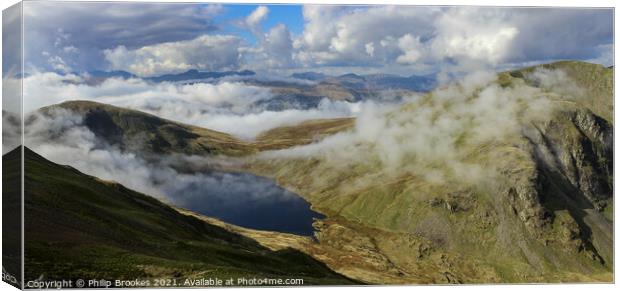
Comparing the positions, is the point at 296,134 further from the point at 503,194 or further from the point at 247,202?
the point at 503,194

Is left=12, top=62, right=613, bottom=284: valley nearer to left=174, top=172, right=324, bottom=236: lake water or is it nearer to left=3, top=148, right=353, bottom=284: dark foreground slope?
left=174, top=172, right=324, bottom=236: lake water

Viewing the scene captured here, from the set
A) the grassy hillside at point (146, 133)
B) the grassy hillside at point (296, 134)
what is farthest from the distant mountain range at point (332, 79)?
the grassy hillside at point (296, 134)

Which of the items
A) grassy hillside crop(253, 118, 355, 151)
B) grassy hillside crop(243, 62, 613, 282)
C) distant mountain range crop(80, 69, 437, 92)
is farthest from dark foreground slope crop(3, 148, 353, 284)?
grassy hillside crop(253, 118, 355, 151)

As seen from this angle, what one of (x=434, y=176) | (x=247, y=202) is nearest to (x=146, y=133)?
(x=247, y=202)

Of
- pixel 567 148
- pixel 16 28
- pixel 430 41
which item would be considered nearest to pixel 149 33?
pixel 16 28

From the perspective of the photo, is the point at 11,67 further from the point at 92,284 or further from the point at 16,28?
the point at 92,284
